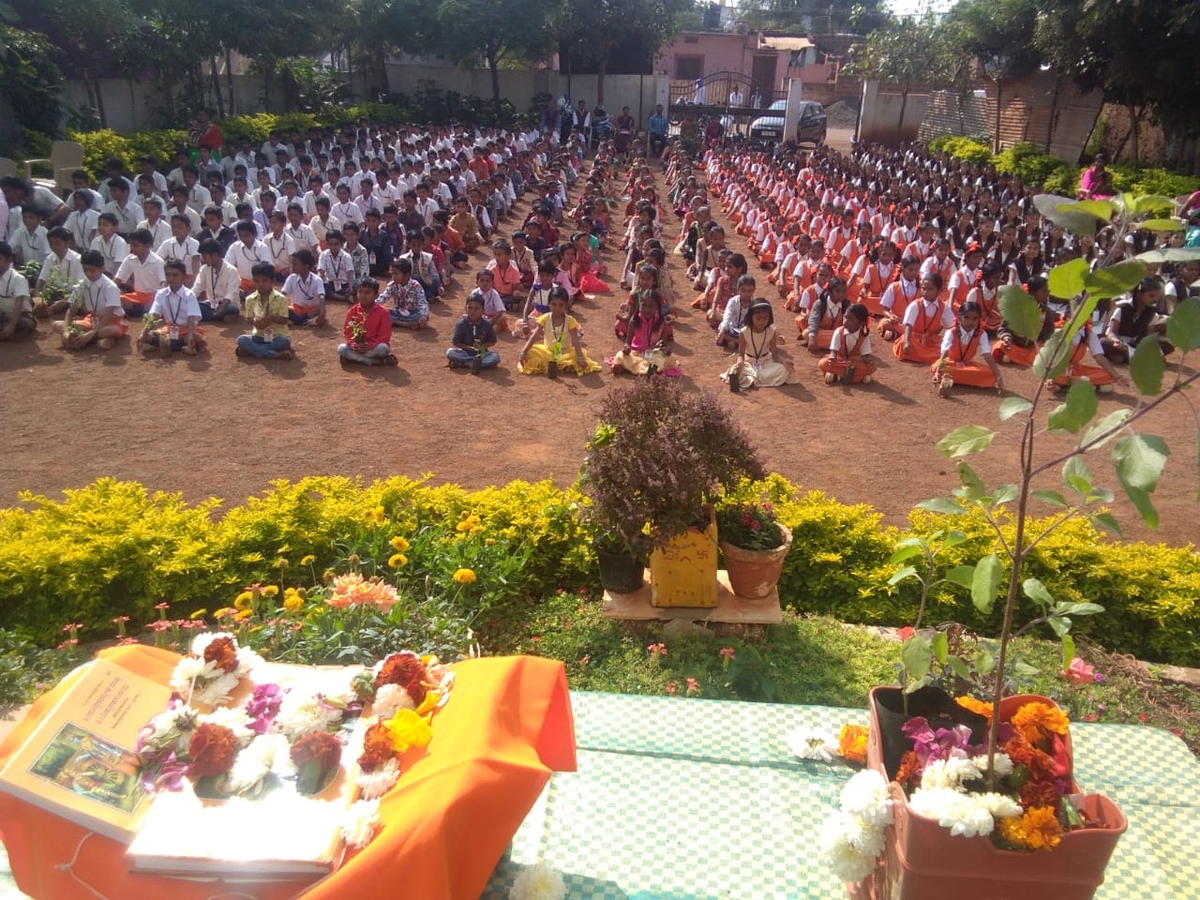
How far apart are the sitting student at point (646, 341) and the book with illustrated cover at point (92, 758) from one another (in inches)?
240

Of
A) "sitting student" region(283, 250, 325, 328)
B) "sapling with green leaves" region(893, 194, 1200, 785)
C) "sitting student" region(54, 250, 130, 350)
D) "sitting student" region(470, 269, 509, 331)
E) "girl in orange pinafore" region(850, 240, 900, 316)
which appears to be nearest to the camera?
"sapling with green leaves" region(893, 194, 1200, 785)

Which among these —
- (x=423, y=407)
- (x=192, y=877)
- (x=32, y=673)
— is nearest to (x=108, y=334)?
(x=423, y=407)

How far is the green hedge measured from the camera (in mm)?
4172

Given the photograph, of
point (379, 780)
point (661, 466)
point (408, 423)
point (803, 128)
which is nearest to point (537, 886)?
point (379, 780)

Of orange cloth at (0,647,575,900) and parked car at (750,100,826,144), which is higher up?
parked car at (750,100,826,144)

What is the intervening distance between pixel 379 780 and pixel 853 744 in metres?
1.67

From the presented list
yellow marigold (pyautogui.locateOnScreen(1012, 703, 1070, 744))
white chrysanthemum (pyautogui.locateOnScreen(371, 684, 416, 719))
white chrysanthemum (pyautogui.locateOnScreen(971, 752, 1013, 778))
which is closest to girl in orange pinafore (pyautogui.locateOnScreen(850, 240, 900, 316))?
yellow marigold (pyautogui.locateOnScreen(1012, 703, 1070, 744))

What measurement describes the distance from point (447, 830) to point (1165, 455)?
1.65m

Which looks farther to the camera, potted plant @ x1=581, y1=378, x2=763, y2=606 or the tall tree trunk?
the tall tree trunk

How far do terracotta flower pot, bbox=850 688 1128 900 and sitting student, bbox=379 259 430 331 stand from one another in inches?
316

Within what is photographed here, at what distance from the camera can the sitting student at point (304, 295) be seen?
30.4ft

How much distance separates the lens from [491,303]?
362 inches

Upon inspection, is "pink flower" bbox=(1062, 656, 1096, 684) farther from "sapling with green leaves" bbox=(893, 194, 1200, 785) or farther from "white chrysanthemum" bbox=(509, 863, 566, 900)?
"white chrysanthemum" bbox=(509, 863, 566, 900)

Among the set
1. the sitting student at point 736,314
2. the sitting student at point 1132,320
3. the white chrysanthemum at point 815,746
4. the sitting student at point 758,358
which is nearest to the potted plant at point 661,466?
the white chrysanthemum at point 815,746
